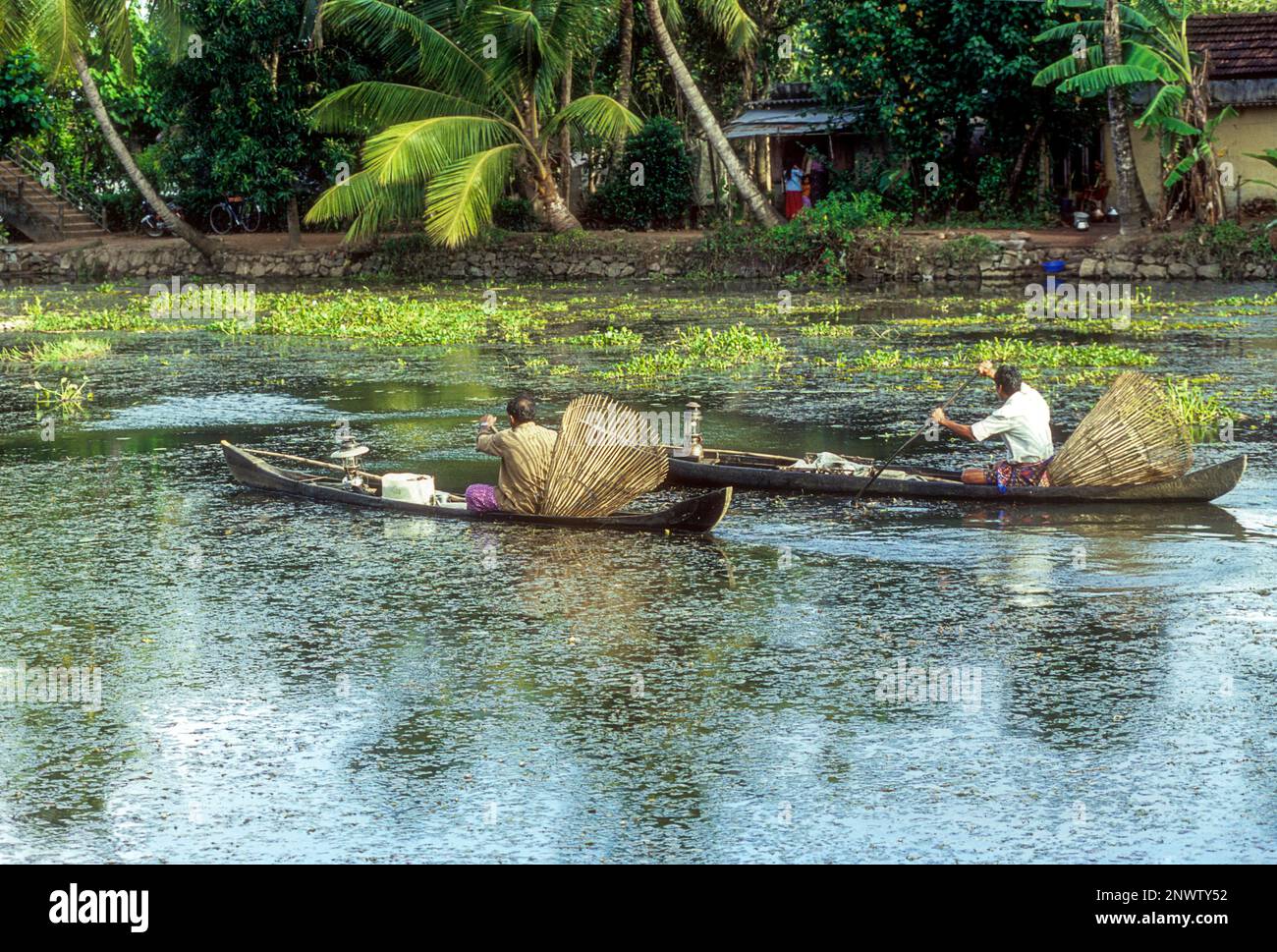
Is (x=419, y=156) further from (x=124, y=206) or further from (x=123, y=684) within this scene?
(x=123, y=684)

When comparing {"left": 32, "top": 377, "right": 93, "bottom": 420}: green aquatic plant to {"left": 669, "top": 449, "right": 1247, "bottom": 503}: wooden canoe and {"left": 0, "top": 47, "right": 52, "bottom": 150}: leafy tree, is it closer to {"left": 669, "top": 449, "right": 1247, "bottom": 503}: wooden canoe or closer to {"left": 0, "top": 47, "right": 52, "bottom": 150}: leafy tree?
{"left": 669, "top": 449, "right": 1247, "bottom": 503}: wooden canoe

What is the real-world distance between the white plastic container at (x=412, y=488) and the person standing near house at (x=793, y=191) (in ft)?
92.1

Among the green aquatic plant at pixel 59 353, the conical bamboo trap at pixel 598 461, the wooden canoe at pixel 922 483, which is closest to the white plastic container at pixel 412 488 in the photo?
the conical bamboo trap at pixel 598 461

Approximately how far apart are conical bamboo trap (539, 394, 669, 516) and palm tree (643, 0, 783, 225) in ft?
75.0

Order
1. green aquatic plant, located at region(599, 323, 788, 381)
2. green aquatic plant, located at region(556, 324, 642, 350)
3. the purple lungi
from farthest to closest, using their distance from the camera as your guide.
Result: 1. green aquatic plant, located at region(556, 324, 642, 350)
2. green aquatic plant, located at region(599, 323, 788, 381)
3. the purple lungi

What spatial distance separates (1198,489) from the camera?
41.0 ft

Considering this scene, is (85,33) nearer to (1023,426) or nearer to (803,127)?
(803,127)

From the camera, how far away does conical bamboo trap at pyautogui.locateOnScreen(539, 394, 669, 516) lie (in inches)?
476

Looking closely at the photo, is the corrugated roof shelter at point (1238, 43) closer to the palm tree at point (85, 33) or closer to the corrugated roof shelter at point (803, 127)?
the corrugated roof shelter at point (803, 127)

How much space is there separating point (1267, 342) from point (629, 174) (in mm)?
19755

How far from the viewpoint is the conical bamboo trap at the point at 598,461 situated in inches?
476

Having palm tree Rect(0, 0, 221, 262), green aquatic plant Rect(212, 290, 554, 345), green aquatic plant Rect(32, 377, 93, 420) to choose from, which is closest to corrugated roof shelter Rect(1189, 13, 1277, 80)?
green aquatic plant Rect(212, 290, 554, 345)

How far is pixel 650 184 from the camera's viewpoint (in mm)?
39406

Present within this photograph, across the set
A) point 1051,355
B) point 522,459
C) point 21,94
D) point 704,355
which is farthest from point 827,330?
point 21,94
